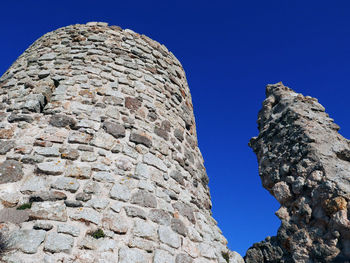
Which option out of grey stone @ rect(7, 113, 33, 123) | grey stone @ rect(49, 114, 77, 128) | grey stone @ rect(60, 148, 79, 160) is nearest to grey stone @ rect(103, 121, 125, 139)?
grey stone @ rect(49, 114, 77, 128)

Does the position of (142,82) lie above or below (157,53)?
below

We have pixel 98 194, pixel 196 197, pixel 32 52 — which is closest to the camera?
pixel 98 194

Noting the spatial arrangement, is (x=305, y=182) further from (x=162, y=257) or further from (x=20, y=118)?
(x=20, y=118)

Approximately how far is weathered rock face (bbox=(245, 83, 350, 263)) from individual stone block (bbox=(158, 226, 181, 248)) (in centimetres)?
380

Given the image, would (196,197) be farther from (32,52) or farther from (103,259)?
(32,52)

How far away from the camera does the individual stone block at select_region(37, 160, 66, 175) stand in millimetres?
2508

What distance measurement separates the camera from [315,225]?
5418mm

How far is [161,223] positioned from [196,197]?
908 millimetres

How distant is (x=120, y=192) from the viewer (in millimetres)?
2572

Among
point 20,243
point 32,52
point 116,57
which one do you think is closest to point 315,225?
point 116,57

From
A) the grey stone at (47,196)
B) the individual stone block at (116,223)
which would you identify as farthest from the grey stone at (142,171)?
the grey stone at (47,196)

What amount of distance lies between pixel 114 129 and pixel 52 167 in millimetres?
814

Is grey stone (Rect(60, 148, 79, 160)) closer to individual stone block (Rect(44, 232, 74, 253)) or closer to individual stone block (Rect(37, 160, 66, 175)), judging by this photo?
individual stone block (Rect(37, 160, 66, 175))

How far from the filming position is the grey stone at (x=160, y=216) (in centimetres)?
259
